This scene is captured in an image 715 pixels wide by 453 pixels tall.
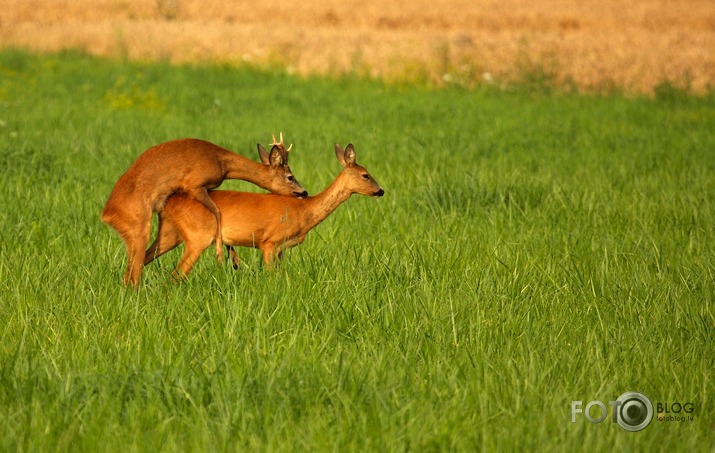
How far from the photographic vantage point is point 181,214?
5859 millimetres

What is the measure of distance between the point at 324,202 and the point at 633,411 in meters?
2.75

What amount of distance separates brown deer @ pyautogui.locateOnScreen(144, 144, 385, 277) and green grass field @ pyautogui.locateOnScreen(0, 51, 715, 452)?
185mm

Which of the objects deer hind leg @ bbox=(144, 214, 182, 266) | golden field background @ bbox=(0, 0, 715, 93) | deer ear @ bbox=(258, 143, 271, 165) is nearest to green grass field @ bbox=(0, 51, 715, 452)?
deer hind leg @ bbox=(144, 214, 182, 266)

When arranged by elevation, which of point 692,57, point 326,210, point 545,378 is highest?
point 692,57

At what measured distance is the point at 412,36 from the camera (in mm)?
25703

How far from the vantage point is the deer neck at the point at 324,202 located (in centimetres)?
639

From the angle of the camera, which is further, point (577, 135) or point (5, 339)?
point (577, 135)

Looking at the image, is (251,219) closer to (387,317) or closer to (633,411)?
(387,317)

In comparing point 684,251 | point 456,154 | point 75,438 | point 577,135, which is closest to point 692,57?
point 577,135

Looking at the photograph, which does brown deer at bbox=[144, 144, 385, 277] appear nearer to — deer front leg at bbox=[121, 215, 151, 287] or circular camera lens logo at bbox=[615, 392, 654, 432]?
deer front leg at bbox=[121, 215, 151, 287]

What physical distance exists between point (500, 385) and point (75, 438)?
1.77 m

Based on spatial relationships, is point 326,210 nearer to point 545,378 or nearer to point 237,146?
point 545,378

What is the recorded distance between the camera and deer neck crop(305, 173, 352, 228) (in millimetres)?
6395

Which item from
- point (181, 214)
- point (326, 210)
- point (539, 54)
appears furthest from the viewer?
point (539, 54)
